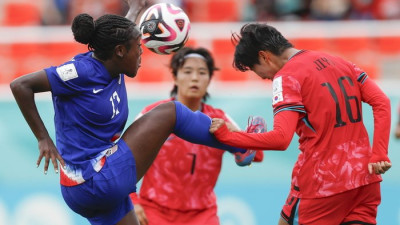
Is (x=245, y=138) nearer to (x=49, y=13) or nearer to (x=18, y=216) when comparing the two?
(x=18, y=216)

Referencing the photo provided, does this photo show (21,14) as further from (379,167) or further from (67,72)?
(379,167)

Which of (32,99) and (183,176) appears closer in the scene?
(32,99)

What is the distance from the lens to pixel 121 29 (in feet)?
15.5

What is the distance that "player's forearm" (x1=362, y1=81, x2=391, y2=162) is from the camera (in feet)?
15.3

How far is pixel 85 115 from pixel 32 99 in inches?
13.4

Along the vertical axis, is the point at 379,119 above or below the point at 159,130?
above

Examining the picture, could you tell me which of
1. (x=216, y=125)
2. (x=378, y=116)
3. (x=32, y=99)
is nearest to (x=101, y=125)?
(x=32, y=99)

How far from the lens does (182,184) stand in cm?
→ 611

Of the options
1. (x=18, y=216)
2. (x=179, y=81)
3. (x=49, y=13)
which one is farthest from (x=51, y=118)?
(x=179, y=81)

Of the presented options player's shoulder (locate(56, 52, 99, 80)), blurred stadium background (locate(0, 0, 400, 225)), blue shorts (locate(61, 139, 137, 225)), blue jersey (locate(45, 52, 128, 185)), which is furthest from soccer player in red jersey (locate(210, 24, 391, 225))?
blurred stadium background (locate(0, 0, 400, 225))

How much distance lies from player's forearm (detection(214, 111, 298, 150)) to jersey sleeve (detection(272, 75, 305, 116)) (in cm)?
4

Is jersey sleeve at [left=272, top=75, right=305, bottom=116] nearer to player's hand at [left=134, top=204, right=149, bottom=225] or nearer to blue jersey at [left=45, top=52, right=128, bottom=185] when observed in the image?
blue jersey at [left=45, top=52, right=128, bottom=185]

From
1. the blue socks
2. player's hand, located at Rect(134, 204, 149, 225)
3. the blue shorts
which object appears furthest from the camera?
player's hand, located at Rect(134, 204, 149, 225)

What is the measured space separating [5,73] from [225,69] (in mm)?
2659
